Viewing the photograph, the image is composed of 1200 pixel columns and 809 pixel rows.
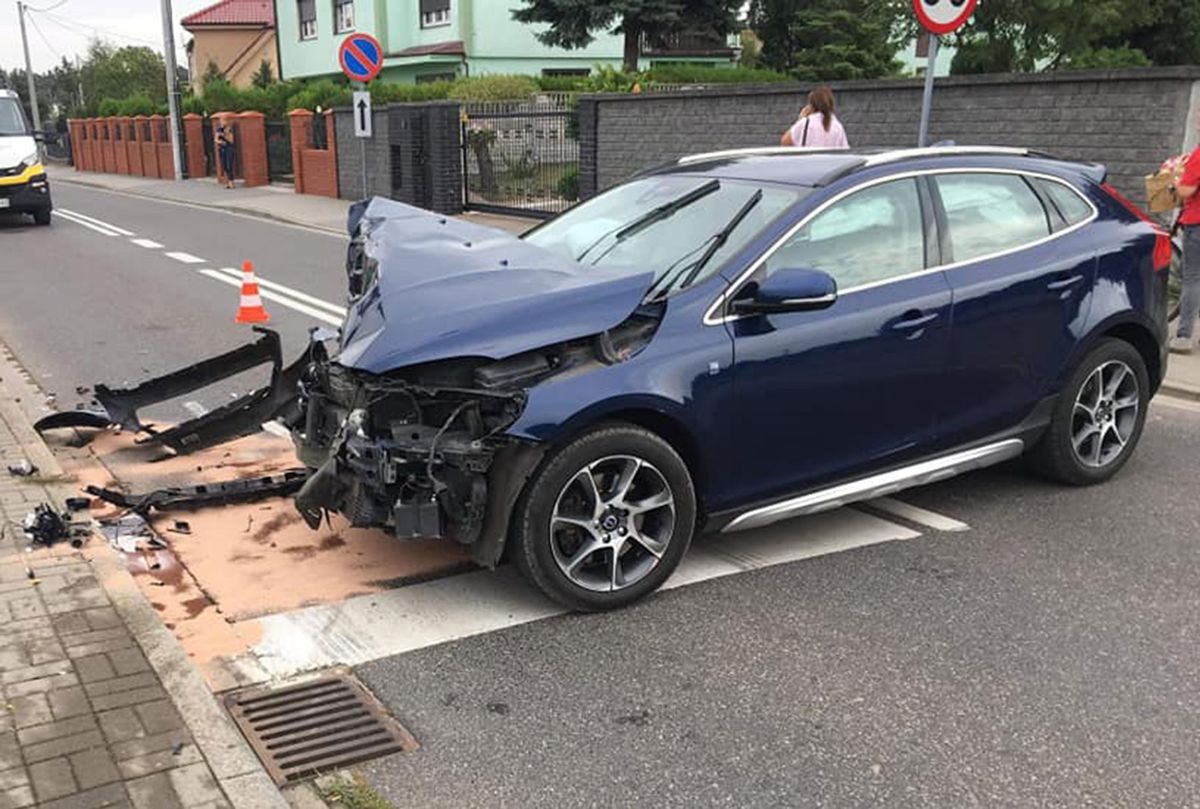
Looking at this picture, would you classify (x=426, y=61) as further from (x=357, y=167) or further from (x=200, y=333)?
(x=200, y=333)

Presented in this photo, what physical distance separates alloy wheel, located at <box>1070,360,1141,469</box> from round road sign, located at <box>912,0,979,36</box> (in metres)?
4.29

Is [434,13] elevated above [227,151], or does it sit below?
above

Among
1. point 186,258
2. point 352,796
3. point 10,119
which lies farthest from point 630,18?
point 352,796

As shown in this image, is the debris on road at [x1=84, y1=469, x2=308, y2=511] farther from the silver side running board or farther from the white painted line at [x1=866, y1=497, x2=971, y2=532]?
the white painted line at [x1=866, y1=497, x2=971, y2=532]

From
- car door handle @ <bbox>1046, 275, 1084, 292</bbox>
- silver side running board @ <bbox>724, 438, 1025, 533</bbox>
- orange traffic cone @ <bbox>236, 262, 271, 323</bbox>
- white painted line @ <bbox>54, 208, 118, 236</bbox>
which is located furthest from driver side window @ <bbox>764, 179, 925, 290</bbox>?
white painted line @ <bbox>54, 208, 118, 236</bbox>

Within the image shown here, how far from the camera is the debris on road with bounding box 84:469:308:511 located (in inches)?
198

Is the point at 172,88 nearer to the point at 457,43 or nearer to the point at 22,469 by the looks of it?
the point at 457,43

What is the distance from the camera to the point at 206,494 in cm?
519

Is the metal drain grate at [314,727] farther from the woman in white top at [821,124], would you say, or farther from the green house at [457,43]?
the green house at [457,43]

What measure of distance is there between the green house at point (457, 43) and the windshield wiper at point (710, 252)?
3260 centimetres

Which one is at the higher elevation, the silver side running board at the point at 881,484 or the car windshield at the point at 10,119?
the car windshield at the point at 10,119

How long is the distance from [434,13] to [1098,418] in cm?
3859

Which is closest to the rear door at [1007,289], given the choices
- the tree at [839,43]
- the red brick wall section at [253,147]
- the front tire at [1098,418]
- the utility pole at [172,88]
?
the front tire at [1098,418]

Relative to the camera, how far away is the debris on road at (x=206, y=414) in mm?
6020
